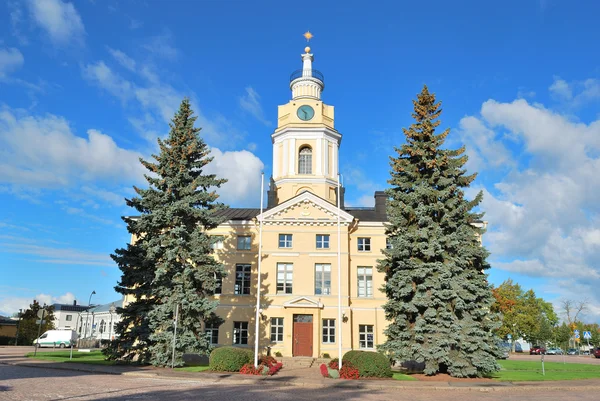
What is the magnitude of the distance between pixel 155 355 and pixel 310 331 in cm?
1174

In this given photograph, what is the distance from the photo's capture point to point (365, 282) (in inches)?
1352

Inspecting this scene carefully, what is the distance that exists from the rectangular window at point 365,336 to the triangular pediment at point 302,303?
3477 millimetres

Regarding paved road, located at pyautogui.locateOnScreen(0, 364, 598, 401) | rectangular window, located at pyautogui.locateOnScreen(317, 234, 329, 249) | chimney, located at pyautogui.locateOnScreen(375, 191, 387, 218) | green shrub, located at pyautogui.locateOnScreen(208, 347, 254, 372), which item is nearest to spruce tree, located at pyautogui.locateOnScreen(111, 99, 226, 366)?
green shrub, located at pyautogui.locateOnScreen(208, 347, 254, 372)

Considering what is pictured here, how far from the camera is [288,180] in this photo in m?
38.0

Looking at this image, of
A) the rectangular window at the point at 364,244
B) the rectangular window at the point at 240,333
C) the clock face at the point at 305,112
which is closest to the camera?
the rectangular window at the point at 240,333

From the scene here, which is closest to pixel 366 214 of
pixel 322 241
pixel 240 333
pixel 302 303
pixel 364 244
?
pixel 364 244

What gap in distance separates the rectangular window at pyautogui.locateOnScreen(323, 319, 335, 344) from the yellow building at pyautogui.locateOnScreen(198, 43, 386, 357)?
0.07 metres

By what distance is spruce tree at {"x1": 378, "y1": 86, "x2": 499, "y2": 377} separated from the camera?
22016mm

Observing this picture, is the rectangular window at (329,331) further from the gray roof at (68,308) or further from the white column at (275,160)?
the gray roof at (68,308)

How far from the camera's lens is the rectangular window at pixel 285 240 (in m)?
34.3

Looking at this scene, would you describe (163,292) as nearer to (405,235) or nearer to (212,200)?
(212,200)

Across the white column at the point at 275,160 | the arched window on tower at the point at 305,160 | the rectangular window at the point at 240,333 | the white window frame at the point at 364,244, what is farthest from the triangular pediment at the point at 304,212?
the rectangular window at the point at 240,333

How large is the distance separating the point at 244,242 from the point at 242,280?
9.40 ft

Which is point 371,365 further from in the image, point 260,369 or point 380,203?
point 380,203
